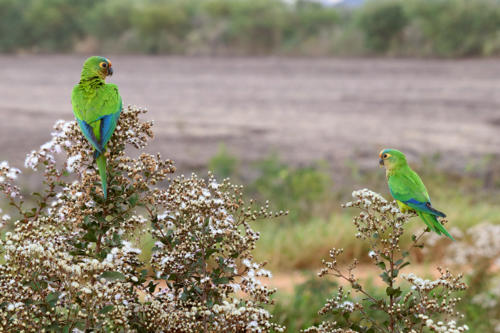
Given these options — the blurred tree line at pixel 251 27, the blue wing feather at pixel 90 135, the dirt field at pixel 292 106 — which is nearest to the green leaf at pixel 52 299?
the blue wing feather at pixel 90 135

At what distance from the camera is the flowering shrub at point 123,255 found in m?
1.93

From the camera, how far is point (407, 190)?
251cm

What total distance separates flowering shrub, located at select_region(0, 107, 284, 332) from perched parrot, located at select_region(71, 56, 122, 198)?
54 mm

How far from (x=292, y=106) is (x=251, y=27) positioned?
50.4 feet

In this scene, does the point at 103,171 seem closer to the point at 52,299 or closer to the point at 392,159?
the point at 52,299

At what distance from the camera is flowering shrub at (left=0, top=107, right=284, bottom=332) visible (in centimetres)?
193

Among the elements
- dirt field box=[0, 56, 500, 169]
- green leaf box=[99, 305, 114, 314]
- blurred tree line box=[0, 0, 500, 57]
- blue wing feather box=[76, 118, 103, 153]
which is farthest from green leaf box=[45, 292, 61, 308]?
blurred tree line box=[0, 0, 500, 57]

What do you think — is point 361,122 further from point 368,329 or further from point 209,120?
point 368,329

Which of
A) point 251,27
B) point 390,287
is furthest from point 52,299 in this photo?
point 251,27

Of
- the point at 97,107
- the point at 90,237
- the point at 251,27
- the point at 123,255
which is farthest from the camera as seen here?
the point at 251,27

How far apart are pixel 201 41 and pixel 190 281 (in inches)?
1342

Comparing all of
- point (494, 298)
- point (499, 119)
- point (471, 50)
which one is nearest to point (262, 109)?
point (499, 119)

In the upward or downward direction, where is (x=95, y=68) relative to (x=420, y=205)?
upward

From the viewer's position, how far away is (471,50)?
102 feet
